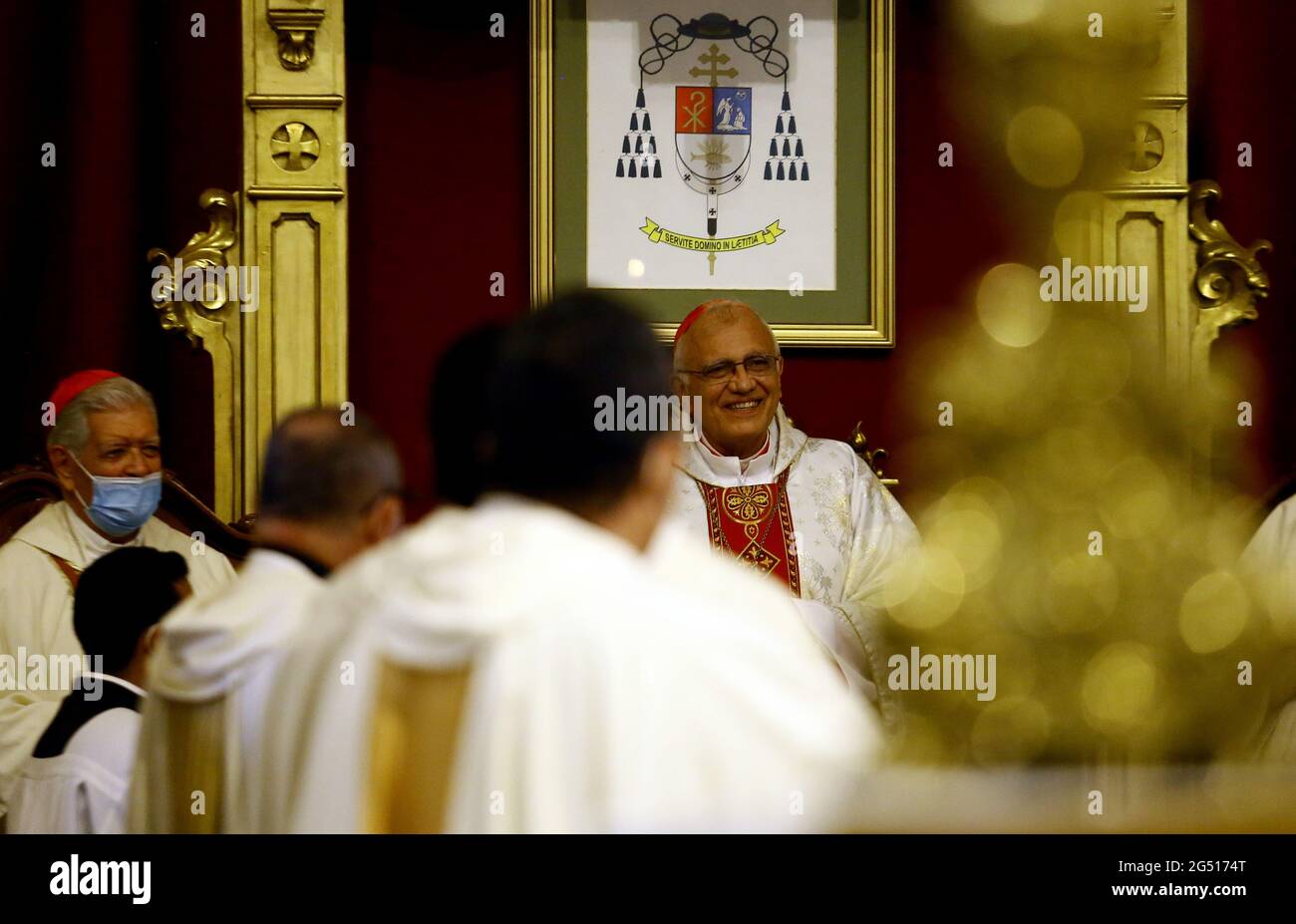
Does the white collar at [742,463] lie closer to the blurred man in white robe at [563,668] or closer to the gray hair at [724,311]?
the gray hair at [724,311]

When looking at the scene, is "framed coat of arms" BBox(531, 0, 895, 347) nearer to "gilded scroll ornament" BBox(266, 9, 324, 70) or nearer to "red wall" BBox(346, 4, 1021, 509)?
"red wall" BBox(346, 4, 1021, 509)

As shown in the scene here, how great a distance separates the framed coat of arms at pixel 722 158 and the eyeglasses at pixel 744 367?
12.9 inches

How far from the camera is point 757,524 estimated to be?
12.1ft

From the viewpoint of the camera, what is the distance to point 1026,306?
1506mm

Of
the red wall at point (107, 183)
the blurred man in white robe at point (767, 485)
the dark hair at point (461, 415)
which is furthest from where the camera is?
the red wall at point (107, 183)

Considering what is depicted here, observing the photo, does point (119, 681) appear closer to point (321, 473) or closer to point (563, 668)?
point (321, 473)

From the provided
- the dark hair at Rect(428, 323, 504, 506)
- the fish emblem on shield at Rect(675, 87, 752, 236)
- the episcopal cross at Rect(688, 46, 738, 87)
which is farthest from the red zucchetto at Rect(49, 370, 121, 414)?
the dark hair at Rect(428, 323, 504, 506)

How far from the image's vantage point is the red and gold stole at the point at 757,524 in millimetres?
3629

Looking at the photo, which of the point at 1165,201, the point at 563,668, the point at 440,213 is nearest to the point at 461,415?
the point at 563,668

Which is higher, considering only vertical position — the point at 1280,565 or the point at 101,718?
the point at 1280,565

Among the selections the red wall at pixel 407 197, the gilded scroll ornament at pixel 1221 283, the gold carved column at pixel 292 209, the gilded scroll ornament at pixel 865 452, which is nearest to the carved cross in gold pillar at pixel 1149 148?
the gilded scroll ornament at pixel 1221 283

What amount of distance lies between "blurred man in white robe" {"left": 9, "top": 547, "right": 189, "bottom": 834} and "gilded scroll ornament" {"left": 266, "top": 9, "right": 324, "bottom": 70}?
1.79 meters

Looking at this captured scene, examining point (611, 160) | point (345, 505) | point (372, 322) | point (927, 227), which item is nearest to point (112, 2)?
point (372, 322)

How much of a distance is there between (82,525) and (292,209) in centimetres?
89
